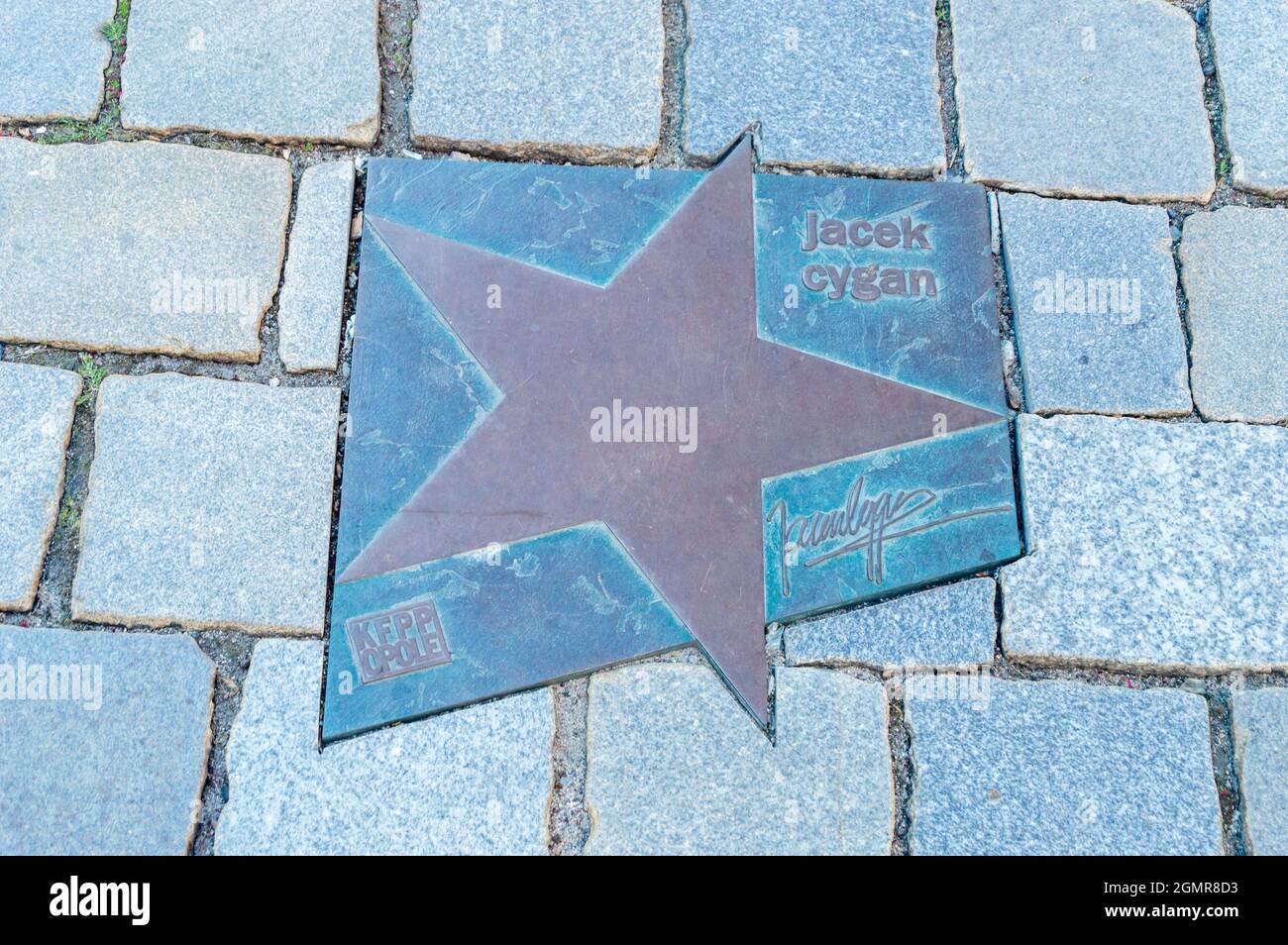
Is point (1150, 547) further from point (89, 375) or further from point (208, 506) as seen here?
point (89, 375)

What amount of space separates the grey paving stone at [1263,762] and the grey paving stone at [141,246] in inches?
99.2

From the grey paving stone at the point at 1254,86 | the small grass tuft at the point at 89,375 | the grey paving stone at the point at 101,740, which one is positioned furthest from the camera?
the grey paving stone at the point at 1254,86

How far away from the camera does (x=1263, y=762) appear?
6.60 ft

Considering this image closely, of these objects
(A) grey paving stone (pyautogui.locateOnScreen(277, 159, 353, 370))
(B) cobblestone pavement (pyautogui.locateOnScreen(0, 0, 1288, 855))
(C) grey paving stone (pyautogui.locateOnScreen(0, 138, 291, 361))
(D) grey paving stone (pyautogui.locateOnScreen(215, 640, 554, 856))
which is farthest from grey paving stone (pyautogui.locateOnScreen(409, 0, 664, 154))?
(D) grey paving stone (pyautogui.locateOnScreen(215, 640, 554, 856))

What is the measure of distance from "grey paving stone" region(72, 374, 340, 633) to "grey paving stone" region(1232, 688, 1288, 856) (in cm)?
216

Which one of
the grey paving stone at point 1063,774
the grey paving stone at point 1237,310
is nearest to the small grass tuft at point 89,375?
the grey paving stone at point 1063,774

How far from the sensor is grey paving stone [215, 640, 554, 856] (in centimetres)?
191

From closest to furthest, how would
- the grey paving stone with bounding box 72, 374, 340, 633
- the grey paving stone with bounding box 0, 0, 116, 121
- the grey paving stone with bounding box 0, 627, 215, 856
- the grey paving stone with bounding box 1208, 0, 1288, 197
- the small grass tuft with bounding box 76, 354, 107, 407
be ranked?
the grey paving stone with bounding box 0, 627, 215, 856 < the grey paving stone with bounding box 72, 374, 340, 633 < the small grass tuft with bounding box 76, 354, 107, 407 < the grey paving stone with bounding box 0, 0, 116, 121 < the grey paving stone with bounding box 1208, 0, 1288, 197

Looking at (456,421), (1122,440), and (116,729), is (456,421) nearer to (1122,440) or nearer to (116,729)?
(116,729)

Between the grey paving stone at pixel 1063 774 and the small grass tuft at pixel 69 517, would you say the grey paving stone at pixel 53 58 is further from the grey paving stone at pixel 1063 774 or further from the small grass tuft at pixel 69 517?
the grey paving stone at pixel 1063 774

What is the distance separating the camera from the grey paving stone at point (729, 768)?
1934 mm

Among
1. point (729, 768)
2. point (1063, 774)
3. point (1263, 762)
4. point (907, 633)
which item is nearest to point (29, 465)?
point (729, 768)
